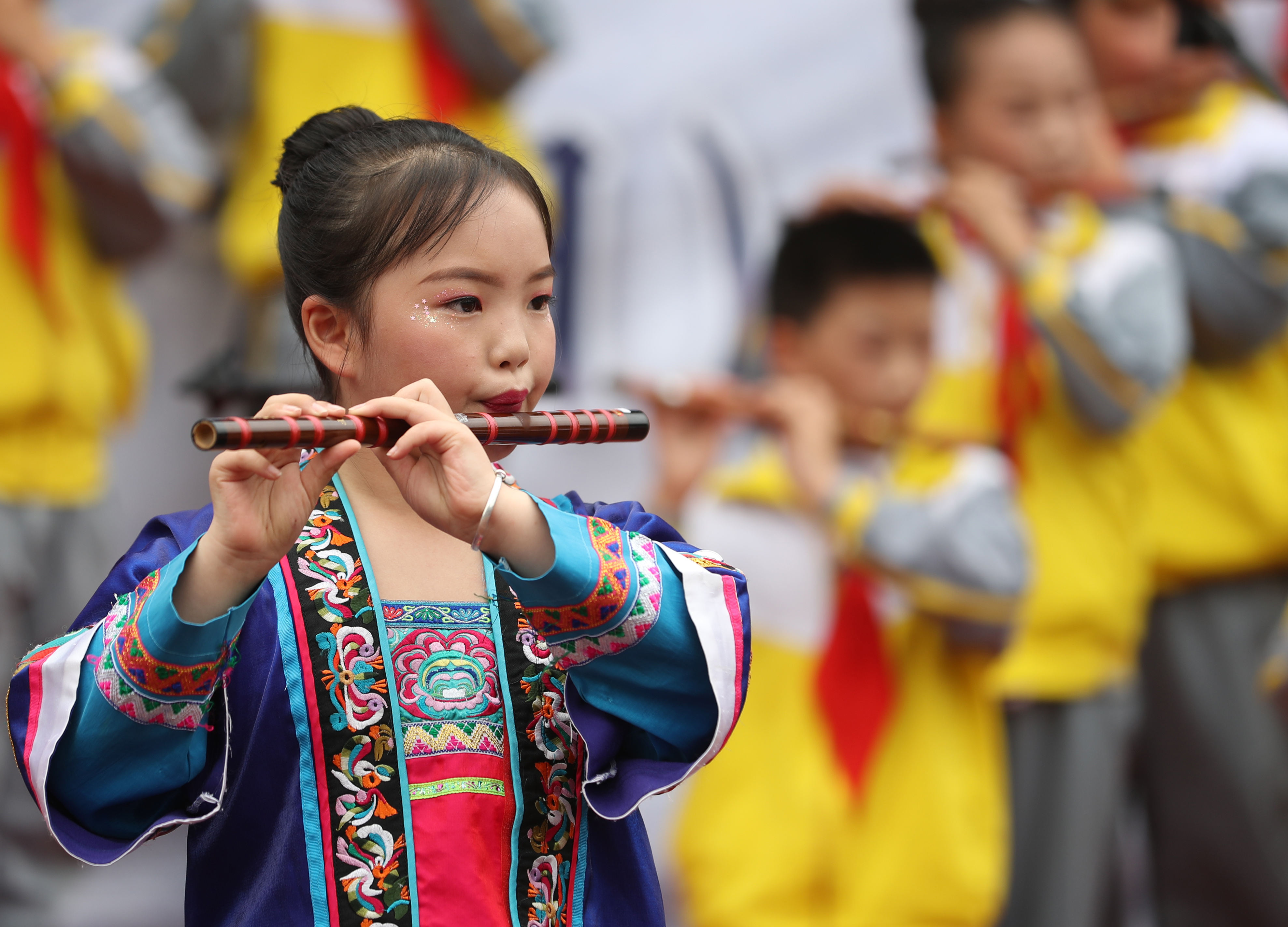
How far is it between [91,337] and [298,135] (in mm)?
1496

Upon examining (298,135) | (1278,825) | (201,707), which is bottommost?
(1278,825)

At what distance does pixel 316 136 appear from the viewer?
130 centimetres

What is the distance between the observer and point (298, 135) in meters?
1.30

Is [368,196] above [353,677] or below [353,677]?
above

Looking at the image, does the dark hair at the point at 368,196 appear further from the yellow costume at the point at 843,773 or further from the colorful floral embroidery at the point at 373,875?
the yellow costume at the point at 843,773

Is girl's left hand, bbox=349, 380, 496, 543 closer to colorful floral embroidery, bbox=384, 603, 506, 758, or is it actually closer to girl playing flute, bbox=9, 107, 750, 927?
girl playing flute, bbox=9, 107, 750, 927

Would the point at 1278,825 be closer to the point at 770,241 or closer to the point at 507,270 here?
the point at 770,241

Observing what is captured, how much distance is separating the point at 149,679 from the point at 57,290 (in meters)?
1.70

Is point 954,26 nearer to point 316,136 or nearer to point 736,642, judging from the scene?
point 316,136

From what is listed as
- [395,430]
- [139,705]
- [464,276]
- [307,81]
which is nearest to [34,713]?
[139,705]

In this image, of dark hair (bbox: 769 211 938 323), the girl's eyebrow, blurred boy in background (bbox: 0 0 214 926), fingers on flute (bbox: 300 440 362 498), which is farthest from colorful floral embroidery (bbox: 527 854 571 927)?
dark hair (bbox: 769 211 938 323)

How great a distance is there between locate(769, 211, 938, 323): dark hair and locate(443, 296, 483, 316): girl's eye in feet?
6.09

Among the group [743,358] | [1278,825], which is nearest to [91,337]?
[743,358]

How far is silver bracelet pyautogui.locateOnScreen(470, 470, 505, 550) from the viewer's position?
1069mm
